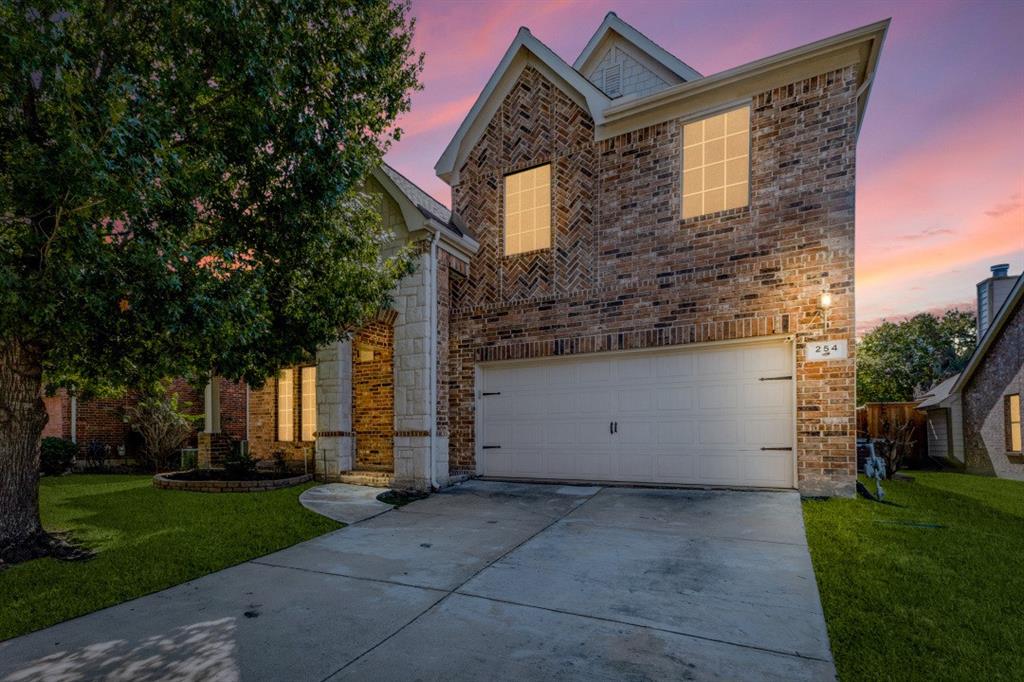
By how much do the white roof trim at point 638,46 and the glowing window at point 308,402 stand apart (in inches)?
348

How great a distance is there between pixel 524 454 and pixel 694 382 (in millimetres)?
3329

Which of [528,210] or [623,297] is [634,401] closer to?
[623,297]

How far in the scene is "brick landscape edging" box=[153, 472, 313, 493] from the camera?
8.70 meters

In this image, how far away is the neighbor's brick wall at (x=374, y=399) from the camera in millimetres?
9961

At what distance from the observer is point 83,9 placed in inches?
177

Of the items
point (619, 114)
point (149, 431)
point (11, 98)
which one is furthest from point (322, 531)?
point (149, 431)

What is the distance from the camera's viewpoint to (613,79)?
11648 millimetres

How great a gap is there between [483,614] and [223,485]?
23.4 ft

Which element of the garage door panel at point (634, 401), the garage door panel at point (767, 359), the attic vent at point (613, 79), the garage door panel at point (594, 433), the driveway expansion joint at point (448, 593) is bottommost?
the driveway expansion joint at point (448, 593)

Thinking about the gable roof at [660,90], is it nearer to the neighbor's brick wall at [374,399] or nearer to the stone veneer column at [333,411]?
the neighbor's brick wall at [374,399]

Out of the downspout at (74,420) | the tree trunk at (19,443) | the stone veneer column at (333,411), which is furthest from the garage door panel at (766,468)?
the downspout at (74,420)

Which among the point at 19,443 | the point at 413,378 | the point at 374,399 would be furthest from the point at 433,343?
the point at 19,443

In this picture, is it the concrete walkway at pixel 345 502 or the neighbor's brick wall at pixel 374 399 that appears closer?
the concrete walkway at pixel 345 502

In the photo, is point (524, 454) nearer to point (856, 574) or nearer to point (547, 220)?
point (547, 220)
